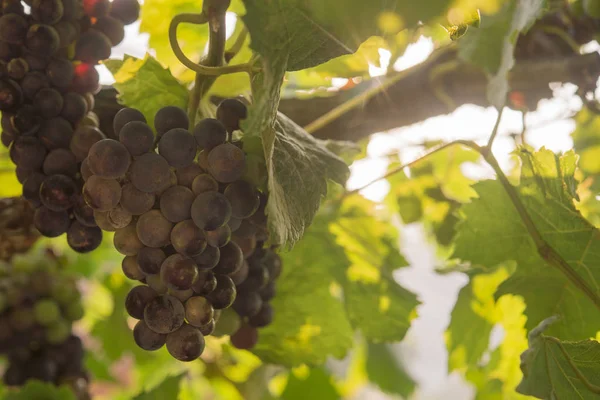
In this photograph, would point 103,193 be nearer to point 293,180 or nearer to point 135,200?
point 135,200

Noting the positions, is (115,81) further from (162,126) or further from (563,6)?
(563,6)

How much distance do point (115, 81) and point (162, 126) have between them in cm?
18

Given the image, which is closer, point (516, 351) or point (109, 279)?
point (516, 351)

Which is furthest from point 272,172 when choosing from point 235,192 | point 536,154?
point 536,154

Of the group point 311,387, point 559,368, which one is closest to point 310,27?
point 559,368

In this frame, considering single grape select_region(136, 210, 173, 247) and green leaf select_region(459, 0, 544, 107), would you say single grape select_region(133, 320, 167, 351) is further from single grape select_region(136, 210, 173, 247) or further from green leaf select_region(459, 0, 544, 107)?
green leaf select_region(459, 0, 544, 107)

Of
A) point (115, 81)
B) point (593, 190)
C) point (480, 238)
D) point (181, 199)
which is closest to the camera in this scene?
point (181, 199)

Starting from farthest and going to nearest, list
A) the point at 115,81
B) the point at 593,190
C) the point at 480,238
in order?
the point at 593,190 → the point at 480,238 → the point at 115,81

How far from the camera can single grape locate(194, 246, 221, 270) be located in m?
0.47

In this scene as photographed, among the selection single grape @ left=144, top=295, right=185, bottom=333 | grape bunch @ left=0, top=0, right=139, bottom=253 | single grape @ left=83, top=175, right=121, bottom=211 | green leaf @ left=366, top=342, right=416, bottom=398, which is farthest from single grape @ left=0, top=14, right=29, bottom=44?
green leaf @ left=366, top=342, right=416, bottom=398

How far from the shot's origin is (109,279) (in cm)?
135

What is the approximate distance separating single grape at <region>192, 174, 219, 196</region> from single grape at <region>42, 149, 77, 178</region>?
6.4 inches

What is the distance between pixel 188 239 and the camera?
0.46 m

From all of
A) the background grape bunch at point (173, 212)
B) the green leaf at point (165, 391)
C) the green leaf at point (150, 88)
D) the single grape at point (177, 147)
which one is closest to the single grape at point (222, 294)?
the background grape bunch at point (173, 212)
